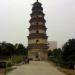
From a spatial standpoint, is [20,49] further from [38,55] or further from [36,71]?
[36,71]

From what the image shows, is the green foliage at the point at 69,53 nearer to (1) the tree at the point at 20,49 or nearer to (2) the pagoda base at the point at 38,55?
(2) the pagoda base at the point at 38,55

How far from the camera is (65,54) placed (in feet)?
95.9

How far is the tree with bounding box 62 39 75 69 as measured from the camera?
28.0 m

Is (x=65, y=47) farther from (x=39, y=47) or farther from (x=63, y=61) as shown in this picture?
(x=39, y=47)

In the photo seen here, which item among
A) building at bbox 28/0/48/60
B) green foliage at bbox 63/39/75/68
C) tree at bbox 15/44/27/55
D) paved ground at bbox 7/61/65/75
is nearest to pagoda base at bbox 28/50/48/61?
building at bbox 28/0/48/60

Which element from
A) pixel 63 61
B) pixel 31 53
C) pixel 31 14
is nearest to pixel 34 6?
pixel 31 14

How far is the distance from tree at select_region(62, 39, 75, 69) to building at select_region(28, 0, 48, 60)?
21039 mm

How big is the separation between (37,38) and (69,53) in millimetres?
23392

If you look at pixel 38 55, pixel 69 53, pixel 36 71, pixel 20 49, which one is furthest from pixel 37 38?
pixel 36 71

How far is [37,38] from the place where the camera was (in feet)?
170

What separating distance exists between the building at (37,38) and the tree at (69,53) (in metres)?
21.0

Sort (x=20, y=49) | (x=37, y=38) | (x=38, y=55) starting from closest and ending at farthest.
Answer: (x=38, y=55) < (x=37, y=38) < (x=20, y=49)

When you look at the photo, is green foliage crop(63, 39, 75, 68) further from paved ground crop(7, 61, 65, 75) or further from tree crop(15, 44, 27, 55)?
tree crop(15, 44, 27, 55)

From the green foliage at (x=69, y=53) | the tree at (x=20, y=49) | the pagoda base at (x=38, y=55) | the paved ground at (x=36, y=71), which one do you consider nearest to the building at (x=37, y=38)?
the pagoda base at (x=38, y=55)
